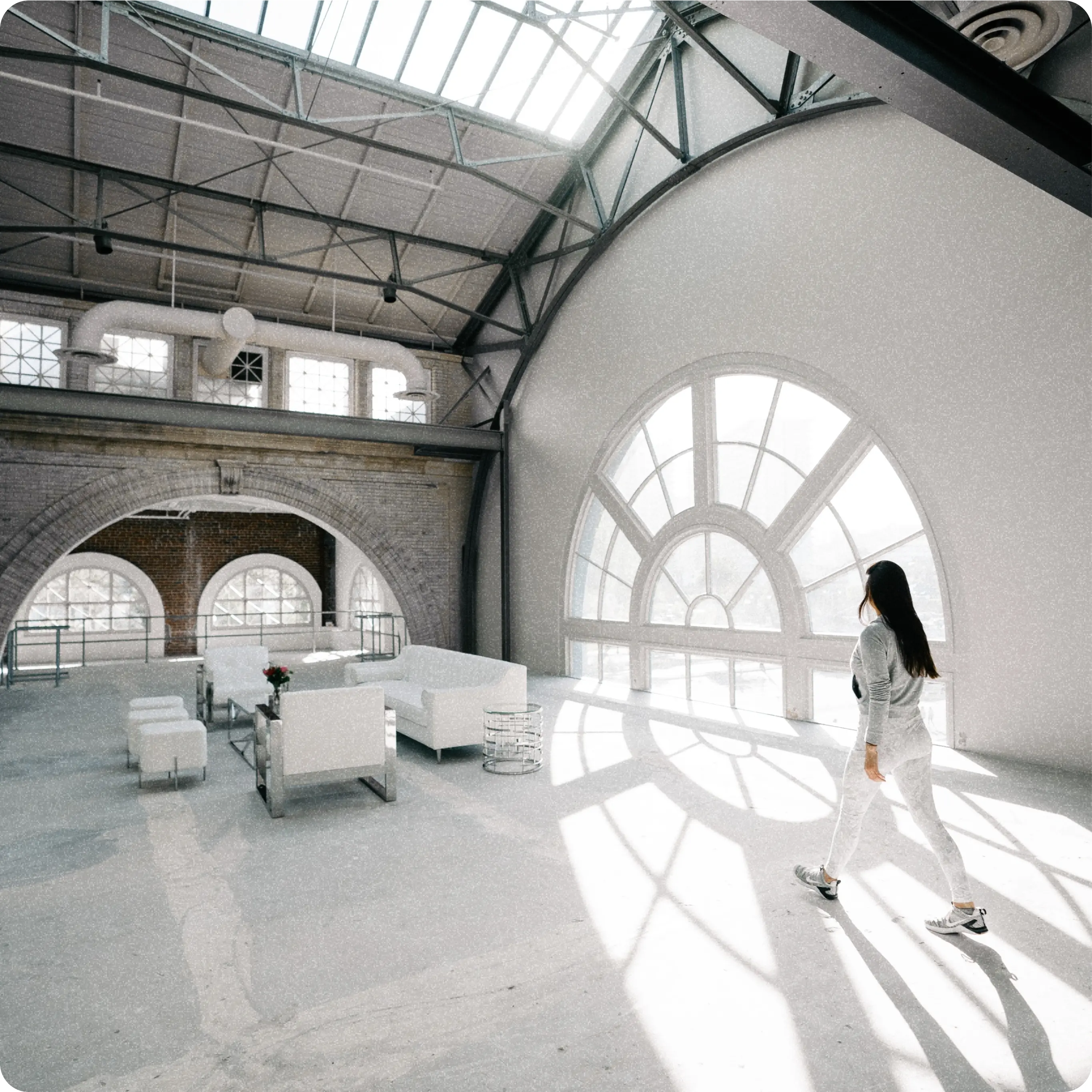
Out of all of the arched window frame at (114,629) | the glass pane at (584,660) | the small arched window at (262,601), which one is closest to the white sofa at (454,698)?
the glass pane at (584,660)

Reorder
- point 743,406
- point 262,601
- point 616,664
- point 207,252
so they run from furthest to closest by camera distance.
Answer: point 262,601 < point 616,664 < point 207,252 < point 743,406

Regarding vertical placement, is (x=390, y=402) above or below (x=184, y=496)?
above

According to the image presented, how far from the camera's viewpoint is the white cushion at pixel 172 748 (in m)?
6.06

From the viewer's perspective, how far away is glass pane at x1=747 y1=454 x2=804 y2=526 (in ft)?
27.9

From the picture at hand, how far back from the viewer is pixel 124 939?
3.59 meters

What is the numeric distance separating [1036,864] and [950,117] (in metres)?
4.13

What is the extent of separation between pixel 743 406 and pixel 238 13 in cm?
738

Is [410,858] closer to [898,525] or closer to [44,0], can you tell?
[898,525]

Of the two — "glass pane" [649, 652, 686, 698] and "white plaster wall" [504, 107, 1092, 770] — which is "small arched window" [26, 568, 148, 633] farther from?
"white plaster wall" [504, 107, 1092, 770]

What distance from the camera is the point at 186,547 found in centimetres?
1912

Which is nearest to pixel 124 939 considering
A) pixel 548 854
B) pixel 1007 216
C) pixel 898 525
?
pixel 548 854

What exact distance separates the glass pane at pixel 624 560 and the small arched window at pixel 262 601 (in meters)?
10.9

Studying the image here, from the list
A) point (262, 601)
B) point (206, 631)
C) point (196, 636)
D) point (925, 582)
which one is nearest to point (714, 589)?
point (925, 582)

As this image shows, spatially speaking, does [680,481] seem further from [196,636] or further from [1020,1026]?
[196,636]
